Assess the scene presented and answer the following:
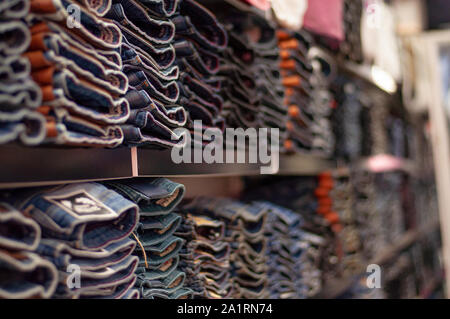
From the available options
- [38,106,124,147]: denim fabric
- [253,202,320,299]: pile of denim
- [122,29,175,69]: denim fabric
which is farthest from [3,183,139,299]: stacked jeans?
[253,202,320,299]: pile of denim

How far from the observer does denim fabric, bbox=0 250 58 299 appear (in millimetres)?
669

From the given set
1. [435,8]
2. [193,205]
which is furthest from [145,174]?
[435,8]

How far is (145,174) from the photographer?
1.04 m

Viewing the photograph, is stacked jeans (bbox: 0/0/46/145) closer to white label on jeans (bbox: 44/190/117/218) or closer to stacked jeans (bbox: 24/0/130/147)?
stacked jeans (bbox: 24/0/130/147)

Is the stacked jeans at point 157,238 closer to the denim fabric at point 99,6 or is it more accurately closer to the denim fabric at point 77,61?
the denim fabric at point 77,61

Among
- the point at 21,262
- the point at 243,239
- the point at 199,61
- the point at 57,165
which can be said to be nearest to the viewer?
the point at 21,262

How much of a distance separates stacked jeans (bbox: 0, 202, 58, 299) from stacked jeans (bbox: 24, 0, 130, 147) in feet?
0.49

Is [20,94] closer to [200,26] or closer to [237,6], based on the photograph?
[200,26]

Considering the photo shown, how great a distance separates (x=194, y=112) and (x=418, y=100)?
11.4 ft

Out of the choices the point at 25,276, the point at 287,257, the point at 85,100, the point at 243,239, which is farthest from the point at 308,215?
the point at 25,276

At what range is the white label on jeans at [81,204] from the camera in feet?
2.64

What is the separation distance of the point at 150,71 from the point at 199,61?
9.7 inches

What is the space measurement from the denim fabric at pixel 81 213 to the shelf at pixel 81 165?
0.03 metres

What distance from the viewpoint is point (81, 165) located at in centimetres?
86
